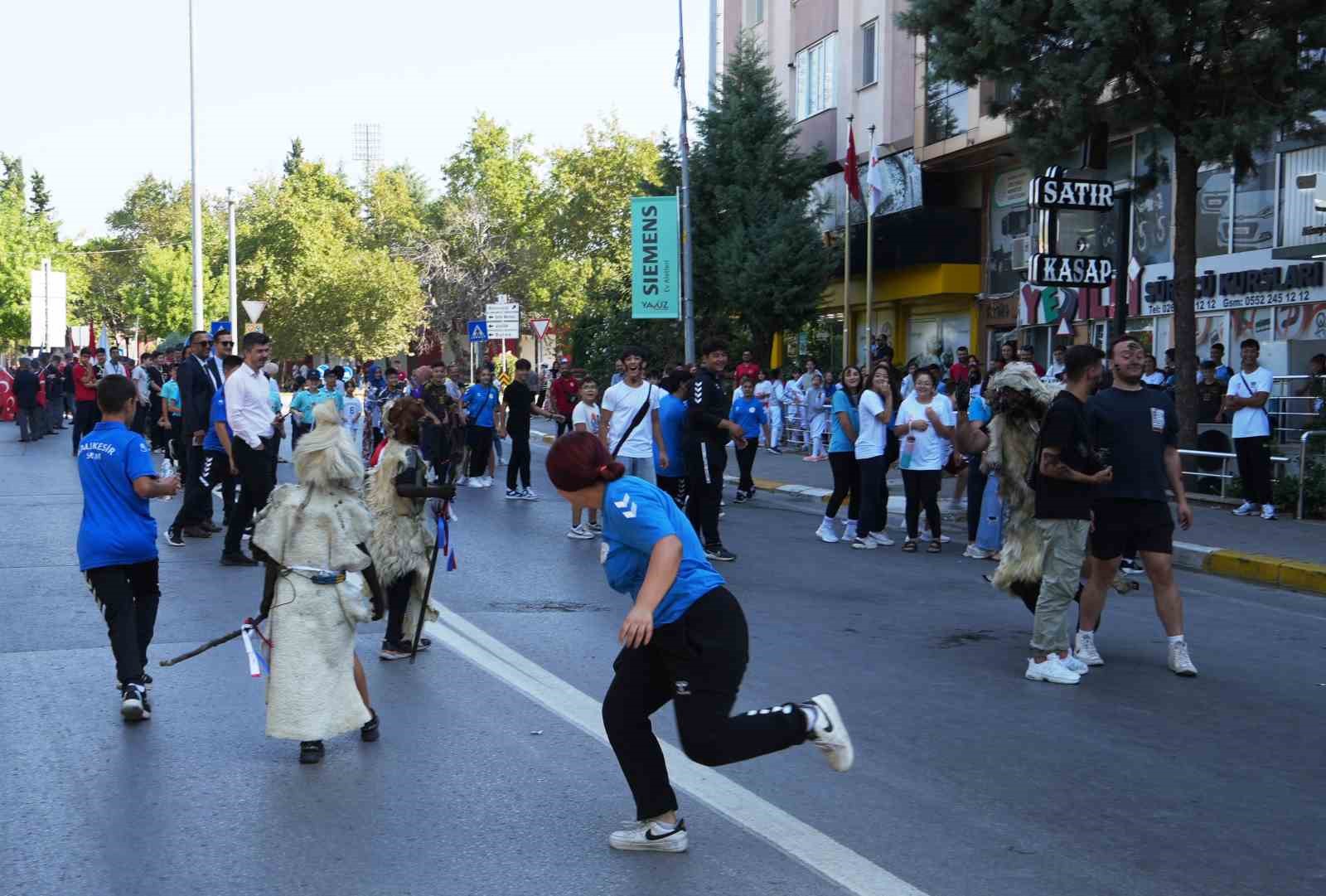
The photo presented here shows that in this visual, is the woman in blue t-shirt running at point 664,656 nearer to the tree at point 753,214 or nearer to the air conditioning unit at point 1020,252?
the air conditioning unit at point 1020,252

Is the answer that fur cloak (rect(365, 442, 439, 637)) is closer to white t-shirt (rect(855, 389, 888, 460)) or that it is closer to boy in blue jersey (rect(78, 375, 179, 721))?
boy in blue jersey (rect(78, 375, 179, 721))

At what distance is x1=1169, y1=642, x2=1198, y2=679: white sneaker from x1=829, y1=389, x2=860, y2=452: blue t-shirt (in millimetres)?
5828

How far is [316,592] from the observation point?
5684 mm

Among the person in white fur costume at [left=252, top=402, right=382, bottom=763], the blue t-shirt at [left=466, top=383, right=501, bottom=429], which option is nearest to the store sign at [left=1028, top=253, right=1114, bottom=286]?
the blue t-shirt at [left=466, top=383, right=501, bottom=429]

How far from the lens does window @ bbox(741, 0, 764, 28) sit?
120ft

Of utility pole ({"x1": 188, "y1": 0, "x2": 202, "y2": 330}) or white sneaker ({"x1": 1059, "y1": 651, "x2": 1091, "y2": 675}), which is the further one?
utility pole ({"x1": 188, "y1": 0, "x2": 202, "y2": 330})

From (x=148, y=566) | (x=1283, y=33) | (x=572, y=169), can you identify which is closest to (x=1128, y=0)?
(x=1283, y=33)

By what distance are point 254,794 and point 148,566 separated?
5.34ft

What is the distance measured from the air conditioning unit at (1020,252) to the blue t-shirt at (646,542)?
77.1ft

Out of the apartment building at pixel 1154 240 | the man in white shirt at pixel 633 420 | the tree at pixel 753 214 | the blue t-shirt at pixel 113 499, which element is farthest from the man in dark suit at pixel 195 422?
the tree at pixel 753 214

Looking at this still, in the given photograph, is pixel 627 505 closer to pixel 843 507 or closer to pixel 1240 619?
pixel 1240 619

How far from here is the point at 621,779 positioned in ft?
17.5

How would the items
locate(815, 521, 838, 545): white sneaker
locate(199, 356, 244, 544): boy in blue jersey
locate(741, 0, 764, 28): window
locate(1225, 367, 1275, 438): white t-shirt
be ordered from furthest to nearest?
locate(741, 0, 764, 28): window
locate(1225, 367, 1275, 438): white t-shirt
locate(815, 521, 838, 545): white sneaker
locate(199, 356, 244, 544): boy in blue jersey

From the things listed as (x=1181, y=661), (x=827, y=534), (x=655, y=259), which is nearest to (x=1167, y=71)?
(x=827, y=534)
